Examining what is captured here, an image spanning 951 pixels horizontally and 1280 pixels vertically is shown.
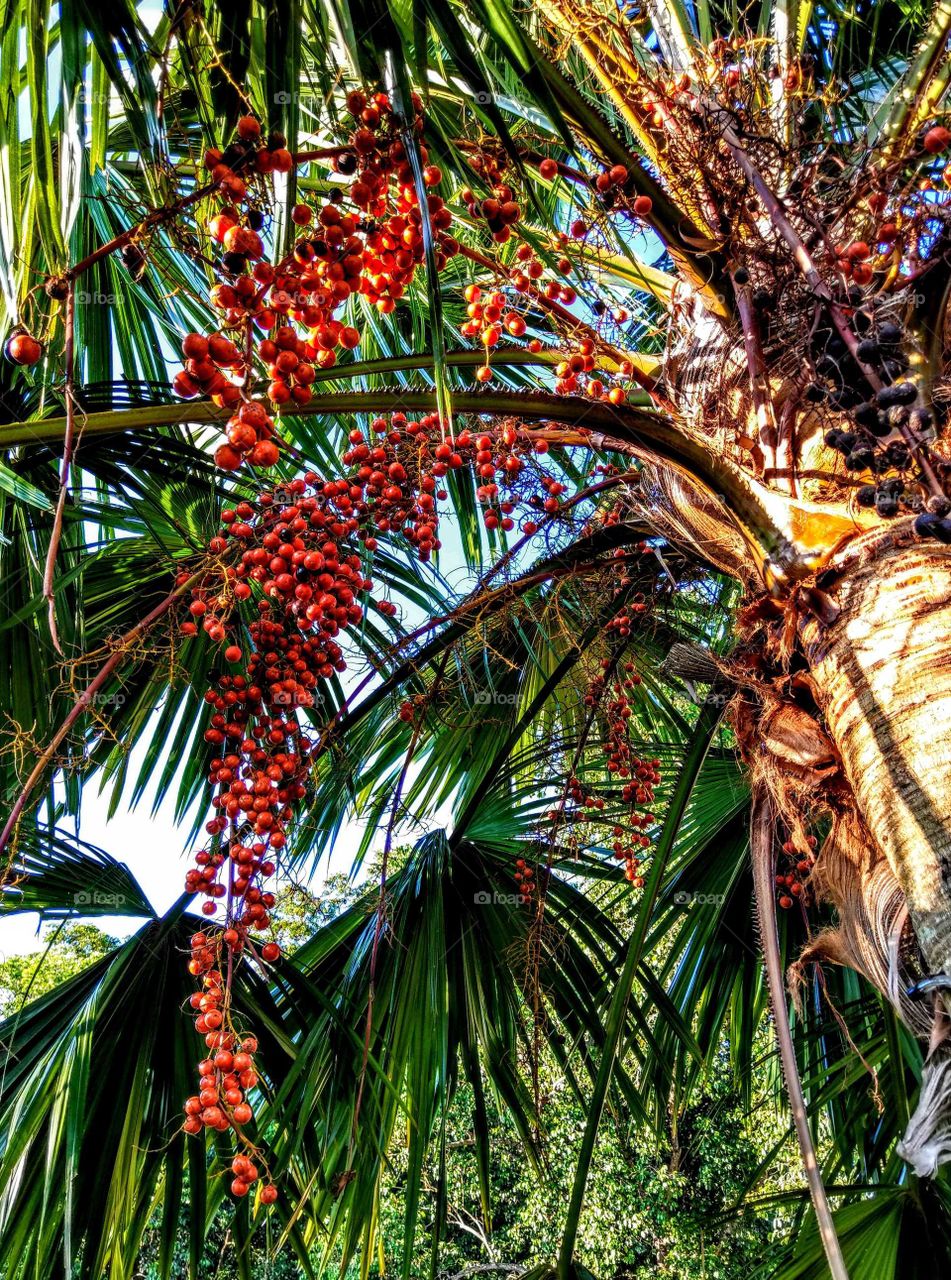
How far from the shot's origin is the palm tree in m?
1.18

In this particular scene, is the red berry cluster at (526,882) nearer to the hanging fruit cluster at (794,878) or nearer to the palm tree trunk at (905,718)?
the hanging fruit cluster at (794,878)

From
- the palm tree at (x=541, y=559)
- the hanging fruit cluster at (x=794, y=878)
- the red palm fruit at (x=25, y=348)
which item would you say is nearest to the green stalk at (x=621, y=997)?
the palm tree at (x=541, y=559)

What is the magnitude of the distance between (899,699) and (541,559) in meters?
→ 1.25

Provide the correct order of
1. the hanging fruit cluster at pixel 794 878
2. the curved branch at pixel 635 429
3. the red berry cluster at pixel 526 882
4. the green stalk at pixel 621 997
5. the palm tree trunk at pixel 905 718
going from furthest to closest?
the red berry cluster at pixel 526 882 < the hanging fruit cluster at pixel 794 878 < the green stalk at pixel 621 997 < the curved branch at pixel 635 429 < the palm tree trunk at pixel 905 718

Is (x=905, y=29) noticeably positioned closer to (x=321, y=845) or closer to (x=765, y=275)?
(x=765, y=275)

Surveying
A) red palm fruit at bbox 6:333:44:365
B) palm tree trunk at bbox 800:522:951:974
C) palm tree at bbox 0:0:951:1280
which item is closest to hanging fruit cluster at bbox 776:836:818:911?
palm tree at bbox 0:0:951:1280

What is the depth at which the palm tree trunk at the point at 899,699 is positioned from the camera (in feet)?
3.69

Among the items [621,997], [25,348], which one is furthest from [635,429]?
[621,997]

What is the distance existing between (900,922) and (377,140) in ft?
3.97

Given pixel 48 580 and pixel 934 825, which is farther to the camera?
pixel 934 825

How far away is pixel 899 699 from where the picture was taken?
1199mm

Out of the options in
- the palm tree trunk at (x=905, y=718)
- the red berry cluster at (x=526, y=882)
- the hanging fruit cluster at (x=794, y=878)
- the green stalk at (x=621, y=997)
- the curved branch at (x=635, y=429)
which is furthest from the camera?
the red berry cluster at (x=526, y=882)

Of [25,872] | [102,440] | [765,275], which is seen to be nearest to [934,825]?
[765,275]

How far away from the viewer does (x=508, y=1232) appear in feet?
27.1
